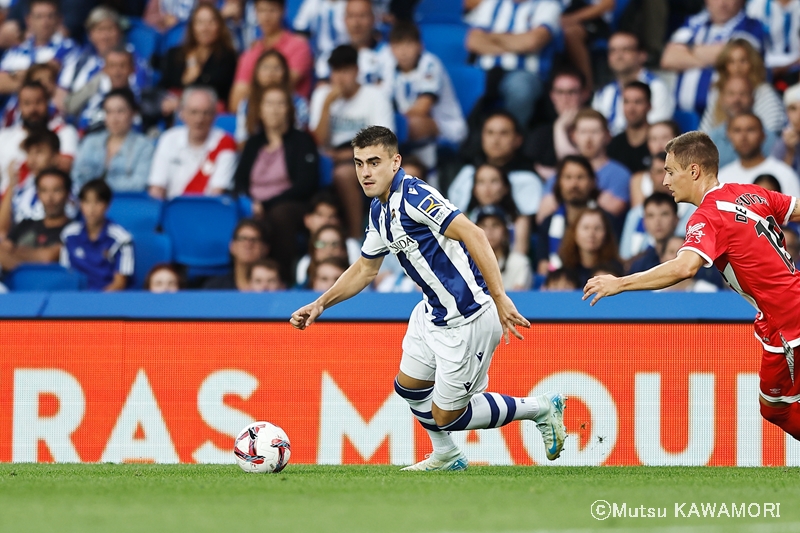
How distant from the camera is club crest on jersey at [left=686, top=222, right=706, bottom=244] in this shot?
6.33 meters

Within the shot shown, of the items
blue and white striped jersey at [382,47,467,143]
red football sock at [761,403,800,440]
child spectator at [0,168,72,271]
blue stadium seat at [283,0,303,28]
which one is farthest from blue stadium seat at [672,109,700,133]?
child spectator at [0,168,72,271]

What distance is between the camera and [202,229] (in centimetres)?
1208

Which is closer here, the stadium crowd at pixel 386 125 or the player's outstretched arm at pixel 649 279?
the player's outstretched arm at pixel 649 279

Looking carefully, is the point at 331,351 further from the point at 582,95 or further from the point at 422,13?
the point at 422,13

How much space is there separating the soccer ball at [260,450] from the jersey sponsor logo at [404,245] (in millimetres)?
1299

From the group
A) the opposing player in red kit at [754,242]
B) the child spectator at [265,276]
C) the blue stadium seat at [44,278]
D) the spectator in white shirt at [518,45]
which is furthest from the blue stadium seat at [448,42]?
the opposing player in red kit at [754,242]

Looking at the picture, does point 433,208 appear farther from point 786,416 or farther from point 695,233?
point 786,416

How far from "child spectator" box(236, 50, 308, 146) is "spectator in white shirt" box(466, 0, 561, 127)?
2.05 metres

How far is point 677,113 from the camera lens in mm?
12125

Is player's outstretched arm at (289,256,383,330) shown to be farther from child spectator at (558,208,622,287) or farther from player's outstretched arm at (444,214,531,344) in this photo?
child spectator at (558,208,622,287)

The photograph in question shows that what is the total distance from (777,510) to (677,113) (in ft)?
24.9

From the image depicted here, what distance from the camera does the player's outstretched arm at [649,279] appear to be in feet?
19.4

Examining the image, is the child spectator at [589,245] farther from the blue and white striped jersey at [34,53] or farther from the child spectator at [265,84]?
the blue and white striped jersey at [34,53]

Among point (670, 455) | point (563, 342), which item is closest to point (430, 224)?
point (563, 342)
